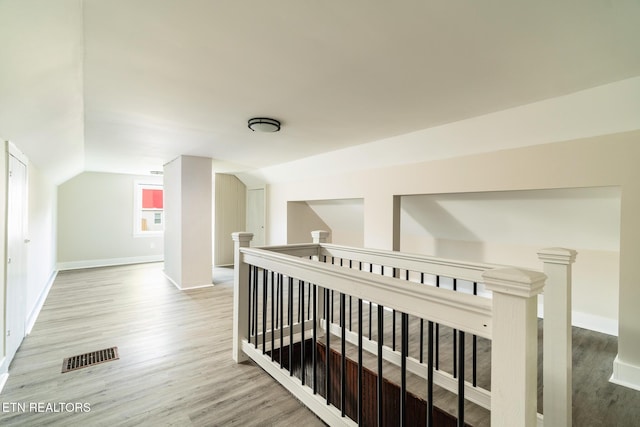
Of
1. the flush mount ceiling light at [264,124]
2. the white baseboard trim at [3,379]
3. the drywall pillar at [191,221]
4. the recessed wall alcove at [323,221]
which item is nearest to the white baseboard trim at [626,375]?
the flush mount ceiling light at [264,124]

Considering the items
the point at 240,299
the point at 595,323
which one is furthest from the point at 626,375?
the point at 240,299

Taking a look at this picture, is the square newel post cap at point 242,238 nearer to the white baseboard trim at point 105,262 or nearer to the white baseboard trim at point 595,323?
the white baseboard trim at point 595,323

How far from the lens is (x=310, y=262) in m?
1.79

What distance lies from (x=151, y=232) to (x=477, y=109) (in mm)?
7280

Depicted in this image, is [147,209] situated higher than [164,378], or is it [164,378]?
[147,209]

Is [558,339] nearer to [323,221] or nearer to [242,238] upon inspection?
[242,238]

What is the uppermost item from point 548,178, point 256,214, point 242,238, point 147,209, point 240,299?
point 548,178

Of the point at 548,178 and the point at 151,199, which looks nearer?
the point at 548,178

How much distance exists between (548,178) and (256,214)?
5.40 metres

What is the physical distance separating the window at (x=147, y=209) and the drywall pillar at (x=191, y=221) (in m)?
2.67

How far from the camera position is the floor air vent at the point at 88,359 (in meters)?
2.40

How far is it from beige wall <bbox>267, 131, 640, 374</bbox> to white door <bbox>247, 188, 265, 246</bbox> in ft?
10.2

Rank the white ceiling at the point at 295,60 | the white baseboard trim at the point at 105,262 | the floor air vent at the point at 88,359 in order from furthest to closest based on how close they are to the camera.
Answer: the white baseboard trim at the point at 105,262 < the floor air vent at the point at 88,359 < the white ceiling at the point at 295,60

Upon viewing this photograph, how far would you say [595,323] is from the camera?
11.0 ft
